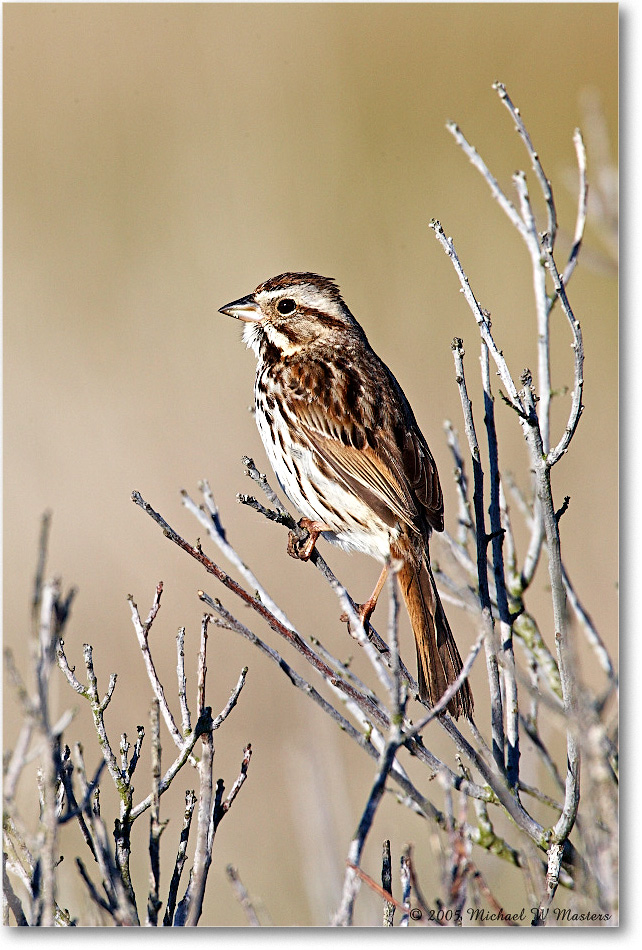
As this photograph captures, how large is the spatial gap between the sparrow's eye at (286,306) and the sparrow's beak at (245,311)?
72mm

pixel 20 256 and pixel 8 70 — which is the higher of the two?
pixel 8 70

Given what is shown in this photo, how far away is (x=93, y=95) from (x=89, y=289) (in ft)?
2.34

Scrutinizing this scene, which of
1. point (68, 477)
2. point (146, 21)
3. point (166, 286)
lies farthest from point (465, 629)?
point (146, 21)

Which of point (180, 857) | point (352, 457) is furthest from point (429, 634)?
point (180, 857)

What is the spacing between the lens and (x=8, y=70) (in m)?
3.17

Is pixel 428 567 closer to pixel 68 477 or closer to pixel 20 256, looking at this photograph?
pixel 68 477

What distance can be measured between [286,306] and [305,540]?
861 millimetres

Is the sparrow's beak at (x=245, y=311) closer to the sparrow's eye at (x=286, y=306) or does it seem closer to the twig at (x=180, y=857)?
the sparrow's eye at (x=286, y=306)

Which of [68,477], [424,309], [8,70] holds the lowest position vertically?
[68,477]

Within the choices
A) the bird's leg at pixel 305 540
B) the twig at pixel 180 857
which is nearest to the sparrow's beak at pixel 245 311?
the bird's leg at pixel 305 540

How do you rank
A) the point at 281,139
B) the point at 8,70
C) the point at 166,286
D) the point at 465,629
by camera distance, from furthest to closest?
1. the point at 166,286
2. the point at 281,139
3. the point at 465,629
4. the point at 8,70

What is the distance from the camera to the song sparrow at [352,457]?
286cm

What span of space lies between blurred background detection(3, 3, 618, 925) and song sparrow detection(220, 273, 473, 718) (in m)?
0.14

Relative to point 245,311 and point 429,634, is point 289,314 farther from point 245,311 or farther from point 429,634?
point 429,634
